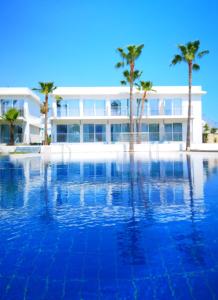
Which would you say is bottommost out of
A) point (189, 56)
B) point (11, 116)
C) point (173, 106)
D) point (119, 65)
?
point (11, 116)

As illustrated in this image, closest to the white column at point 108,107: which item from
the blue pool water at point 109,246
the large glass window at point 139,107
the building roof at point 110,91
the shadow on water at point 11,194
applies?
the building roof at point 110,91

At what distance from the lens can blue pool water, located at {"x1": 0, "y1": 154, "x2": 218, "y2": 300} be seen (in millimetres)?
3223

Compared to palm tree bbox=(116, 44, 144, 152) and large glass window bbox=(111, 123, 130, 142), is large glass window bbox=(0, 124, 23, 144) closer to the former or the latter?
large glass window bbox=(111, 123, 130, 142)

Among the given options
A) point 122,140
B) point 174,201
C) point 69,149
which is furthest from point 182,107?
point 174,201

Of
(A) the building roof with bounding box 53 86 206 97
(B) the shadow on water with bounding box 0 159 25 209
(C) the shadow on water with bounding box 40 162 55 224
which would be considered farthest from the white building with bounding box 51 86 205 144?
(C) the shadow on water with bounding box 40 162 55 224

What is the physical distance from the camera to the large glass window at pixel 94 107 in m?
35.2

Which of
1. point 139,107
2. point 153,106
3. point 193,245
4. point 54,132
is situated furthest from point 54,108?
point 193,245

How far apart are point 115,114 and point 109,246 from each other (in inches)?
1233

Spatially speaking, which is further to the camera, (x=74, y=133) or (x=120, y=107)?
(x=74, y=133)

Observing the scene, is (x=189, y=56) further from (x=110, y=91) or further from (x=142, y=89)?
(x=110, y=91)

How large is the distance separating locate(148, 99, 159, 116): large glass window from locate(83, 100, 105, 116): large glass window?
5.04 meters

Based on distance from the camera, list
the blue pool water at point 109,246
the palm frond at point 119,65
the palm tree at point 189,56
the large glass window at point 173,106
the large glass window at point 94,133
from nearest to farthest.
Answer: the blue pool water at point 109,246
the palm tree at point 189,56
the palm frond at point 119,65
the large glass window at point 173,106
the large glass window at point 94,133

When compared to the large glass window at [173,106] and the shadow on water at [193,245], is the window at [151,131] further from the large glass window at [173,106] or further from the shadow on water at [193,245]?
the shadow on water at [193,245]

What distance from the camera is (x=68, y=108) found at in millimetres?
35250
